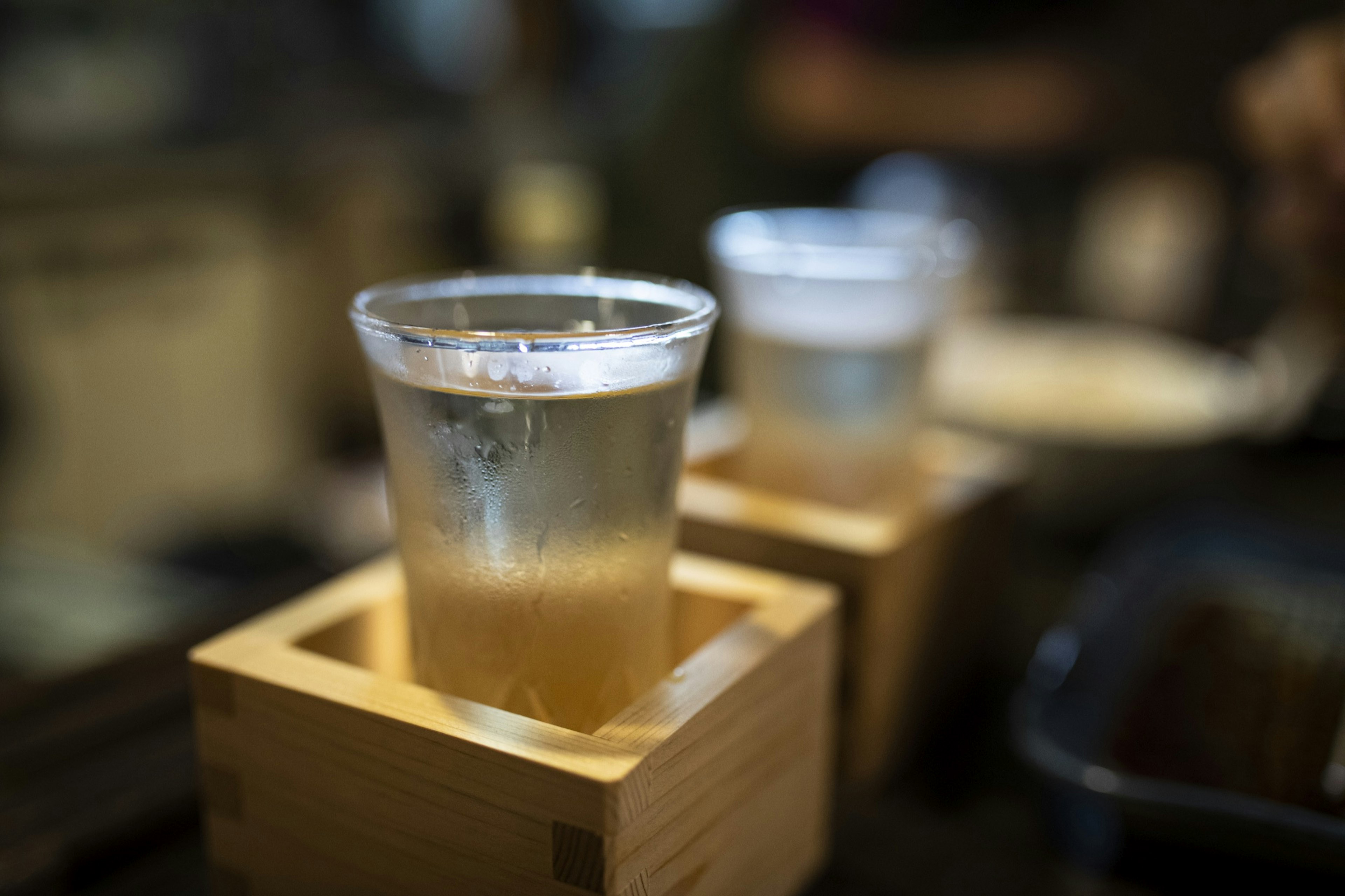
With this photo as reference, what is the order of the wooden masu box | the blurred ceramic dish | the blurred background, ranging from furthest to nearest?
the blurred ceramic dish < the blurred background < the wooden masu box

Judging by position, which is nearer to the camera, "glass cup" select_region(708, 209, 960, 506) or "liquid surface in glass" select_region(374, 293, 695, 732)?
"liquid surface in glass" select_region(374, 293, 695, 732)

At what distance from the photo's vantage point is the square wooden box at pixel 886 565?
1.80 ft

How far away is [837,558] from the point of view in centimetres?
54

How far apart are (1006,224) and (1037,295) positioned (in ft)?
0.88

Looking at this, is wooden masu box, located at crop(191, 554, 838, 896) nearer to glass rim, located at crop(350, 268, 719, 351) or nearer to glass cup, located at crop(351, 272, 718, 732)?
glass cup, located at crop(351, 272, 718, 732)

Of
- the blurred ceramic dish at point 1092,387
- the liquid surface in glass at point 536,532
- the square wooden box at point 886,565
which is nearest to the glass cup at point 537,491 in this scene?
the liquid surface in glass at point 536,532

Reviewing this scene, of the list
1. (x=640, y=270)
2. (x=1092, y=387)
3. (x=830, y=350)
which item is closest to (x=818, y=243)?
(x=830, y=350)

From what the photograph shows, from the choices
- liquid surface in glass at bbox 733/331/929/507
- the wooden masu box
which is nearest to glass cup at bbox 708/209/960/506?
liquid surface in glass at bbox 733/331/929/507

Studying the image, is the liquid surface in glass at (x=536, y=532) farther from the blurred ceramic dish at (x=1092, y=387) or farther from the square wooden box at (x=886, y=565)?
the blurred ceramic dish at (x=1092, y=387)

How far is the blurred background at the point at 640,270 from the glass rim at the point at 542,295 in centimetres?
27

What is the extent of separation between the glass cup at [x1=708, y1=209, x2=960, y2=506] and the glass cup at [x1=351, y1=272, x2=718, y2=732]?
0.16 m

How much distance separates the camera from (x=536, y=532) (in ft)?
1.30

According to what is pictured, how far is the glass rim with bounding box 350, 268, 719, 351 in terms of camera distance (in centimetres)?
36

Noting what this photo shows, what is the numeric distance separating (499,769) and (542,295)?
0.68ft
